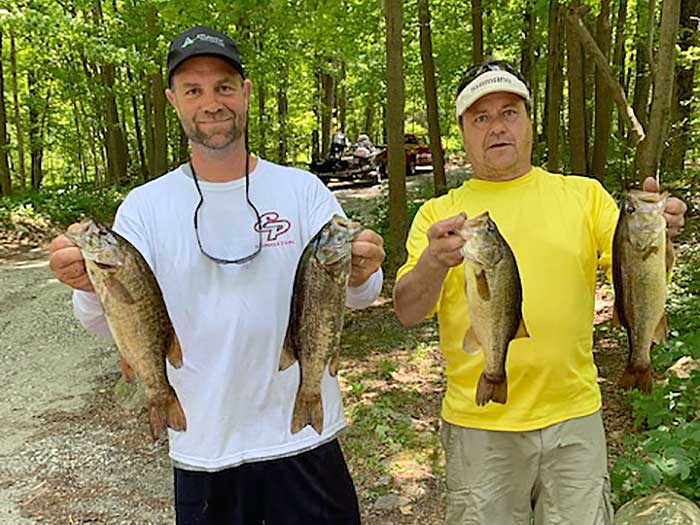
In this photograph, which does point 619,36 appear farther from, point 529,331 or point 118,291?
point 118,291

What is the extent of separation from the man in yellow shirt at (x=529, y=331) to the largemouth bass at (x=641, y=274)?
0.77 ft

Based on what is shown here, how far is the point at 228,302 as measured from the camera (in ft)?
8.61

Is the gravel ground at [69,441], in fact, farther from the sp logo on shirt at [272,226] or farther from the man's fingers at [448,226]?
the man's fingers at [448,226]

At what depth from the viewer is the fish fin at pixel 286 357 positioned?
2.43 metres

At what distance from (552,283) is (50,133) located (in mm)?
29948

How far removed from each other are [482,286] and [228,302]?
1.00 metres

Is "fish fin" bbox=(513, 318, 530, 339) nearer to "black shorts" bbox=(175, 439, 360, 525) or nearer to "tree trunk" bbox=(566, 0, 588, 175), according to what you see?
"black shorts" bbox=(175, 439, 360, 525)

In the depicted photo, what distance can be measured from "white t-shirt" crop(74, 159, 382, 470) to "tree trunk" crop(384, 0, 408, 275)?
650 centimetres

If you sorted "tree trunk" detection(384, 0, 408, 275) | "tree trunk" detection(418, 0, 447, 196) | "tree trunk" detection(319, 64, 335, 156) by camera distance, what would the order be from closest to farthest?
"tree trunk" detection(384, 0, 408, 275) → "tree trunk" detection(418, 0, 447, 196) → "tree trunk" detection(319, 64, 335, 156)

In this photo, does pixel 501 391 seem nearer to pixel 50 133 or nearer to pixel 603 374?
pixel 603 374

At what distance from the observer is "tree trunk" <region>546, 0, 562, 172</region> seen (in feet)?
41.7

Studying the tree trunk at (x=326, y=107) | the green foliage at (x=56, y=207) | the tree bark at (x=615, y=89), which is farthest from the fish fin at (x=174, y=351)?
the tree trunk at (x=326, y=107)

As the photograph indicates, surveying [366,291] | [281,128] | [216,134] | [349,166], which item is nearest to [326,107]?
[281,128]

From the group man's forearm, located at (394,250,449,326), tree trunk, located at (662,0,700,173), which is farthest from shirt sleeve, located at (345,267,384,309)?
tree trunk, located at (662,0,700,173)
